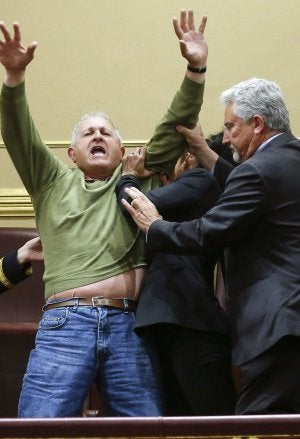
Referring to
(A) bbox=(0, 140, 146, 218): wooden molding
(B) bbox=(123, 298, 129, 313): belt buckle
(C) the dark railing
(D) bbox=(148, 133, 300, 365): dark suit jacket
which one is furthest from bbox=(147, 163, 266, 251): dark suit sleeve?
(A) bbox=(0, 140, 146, 218): wooden molding

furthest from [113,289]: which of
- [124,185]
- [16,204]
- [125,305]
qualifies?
[16,204]

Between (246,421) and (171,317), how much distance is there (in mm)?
195

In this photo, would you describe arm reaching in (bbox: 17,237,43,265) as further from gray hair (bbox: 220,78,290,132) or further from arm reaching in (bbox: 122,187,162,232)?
gray hair (bbox: 220,78,290,132)

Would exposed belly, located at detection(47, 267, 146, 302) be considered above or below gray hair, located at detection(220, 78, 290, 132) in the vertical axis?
below

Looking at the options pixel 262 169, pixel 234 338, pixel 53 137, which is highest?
pixel 262 169

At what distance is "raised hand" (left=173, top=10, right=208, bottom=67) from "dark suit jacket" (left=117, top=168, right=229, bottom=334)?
139 millimetres

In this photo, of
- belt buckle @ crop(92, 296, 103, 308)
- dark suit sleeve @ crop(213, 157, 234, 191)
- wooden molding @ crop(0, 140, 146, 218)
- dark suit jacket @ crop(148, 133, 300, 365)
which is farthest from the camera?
wooden molding @ crop(0, 140, 146, 218)

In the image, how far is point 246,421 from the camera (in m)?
0.85

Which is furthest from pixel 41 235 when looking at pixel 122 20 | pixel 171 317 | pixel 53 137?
pixel 122 20

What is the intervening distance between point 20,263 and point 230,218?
36 centimetres

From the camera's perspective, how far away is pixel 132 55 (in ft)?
5.99

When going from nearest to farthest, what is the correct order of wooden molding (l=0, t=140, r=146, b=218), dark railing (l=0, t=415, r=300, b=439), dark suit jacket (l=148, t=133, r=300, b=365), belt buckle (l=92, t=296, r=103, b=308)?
1. dark railing (l=0, t=415, r=300, b=439)
2. dark suit jacket (l=148, t=133, r=300, b=365)
3. belt buckle (l=92, t=296, r=103, b=308)
4. wooden molding (l=0, t=140, r=146, b=218)

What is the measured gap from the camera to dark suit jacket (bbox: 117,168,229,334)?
3.36 feet

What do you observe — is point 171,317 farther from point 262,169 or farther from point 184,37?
point 184,37
